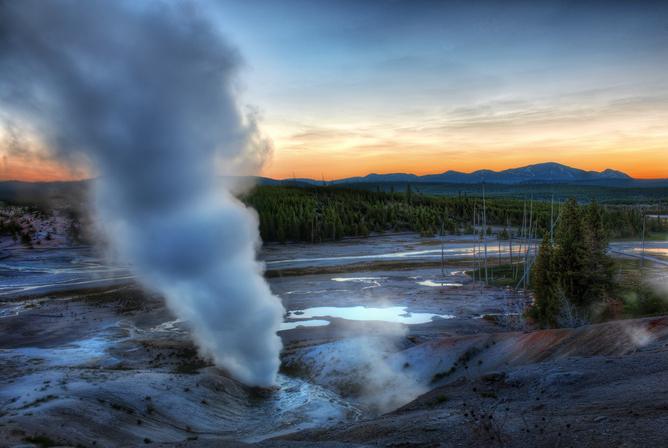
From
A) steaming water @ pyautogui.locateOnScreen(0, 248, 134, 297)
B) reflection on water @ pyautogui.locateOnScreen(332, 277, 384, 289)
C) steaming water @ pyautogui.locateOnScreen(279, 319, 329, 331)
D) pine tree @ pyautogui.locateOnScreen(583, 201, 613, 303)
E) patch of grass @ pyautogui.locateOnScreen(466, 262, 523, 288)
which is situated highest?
pine tree @ pyautogui.locateOnScreen(583, 201, 613, 303)

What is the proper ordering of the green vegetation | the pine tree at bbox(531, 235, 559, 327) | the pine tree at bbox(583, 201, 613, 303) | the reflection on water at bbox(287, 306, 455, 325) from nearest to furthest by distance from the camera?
the green vegetation < the pine tree at bbox(531, 235, 559, 327) < the pine tree at bbox(583, 201, 613, 303) < the reflection on water at bbox(287, 306, 455, 325)

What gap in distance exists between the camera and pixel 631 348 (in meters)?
17.5

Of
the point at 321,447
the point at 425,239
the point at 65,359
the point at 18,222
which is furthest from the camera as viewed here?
the point at 425,239

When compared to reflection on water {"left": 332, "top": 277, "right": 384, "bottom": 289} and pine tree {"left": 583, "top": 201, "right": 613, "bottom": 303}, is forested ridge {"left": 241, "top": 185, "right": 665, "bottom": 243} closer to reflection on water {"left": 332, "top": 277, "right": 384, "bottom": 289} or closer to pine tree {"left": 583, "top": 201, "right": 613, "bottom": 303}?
reflection on water {"left": 332, "top": 277, "right": 384, "bottom": 289}

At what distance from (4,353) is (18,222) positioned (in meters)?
75.1

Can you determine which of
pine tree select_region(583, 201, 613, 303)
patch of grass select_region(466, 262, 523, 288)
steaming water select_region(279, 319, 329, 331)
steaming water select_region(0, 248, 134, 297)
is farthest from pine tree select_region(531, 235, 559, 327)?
steaming water select_region(0, 248, 134, 297)

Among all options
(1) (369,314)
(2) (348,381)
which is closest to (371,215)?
(1) (369,314)

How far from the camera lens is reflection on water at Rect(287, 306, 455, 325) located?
35500mm

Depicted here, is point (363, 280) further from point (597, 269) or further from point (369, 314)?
point (597, 269)

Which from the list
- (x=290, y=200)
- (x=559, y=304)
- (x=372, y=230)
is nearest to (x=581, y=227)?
(x=559, y=304)

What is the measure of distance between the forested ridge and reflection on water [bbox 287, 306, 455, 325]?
51.4 metres

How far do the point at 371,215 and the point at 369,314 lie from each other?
84.4 meters

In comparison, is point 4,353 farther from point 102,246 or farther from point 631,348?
point 102,246

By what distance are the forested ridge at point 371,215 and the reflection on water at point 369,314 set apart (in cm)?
5145
